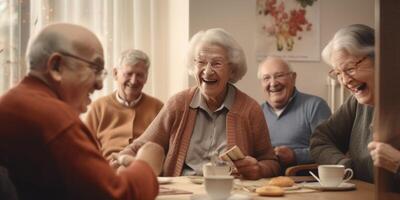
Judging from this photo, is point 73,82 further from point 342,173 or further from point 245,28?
point 245,28

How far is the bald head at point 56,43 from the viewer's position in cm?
126

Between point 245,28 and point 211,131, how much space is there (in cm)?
142

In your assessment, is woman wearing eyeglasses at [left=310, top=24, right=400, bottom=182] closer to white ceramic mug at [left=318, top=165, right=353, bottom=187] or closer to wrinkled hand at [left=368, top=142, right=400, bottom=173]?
white ceramic mug at [left=318, top=165, right=353, bottom=187]

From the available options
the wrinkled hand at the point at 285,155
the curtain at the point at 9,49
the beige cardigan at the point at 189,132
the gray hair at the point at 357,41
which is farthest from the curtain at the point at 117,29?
the gray hair at the point at 357,41

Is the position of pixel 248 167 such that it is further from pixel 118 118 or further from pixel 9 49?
pixel 9 49

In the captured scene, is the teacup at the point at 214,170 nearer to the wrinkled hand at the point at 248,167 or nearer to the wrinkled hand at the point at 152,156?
the wrinkled hand at the point at 248,167

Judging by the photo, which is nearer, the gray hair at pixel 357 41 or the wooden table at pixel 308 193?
the wooden table at pixel 308 193

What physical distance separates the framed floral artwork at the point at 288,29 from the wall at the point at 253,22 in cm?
5

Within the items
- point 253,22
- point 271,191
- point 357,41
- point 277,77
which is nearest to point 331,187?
point 271,191

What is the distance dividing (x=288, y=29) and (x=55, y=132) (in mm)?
2945

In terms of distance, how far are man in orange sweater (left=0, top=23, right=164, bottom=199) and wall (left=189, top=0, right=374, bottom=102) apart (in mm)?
2387

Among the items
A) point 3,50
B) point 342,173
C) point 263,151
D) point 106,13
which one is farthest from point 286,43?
point 342,173

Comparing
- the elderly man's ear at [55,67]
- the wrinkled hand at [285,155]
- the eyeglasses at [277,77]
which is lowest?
the wrinkled hand at [285,155]

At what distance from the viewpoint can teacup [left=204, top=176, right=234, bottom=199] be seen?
1.59 meters
